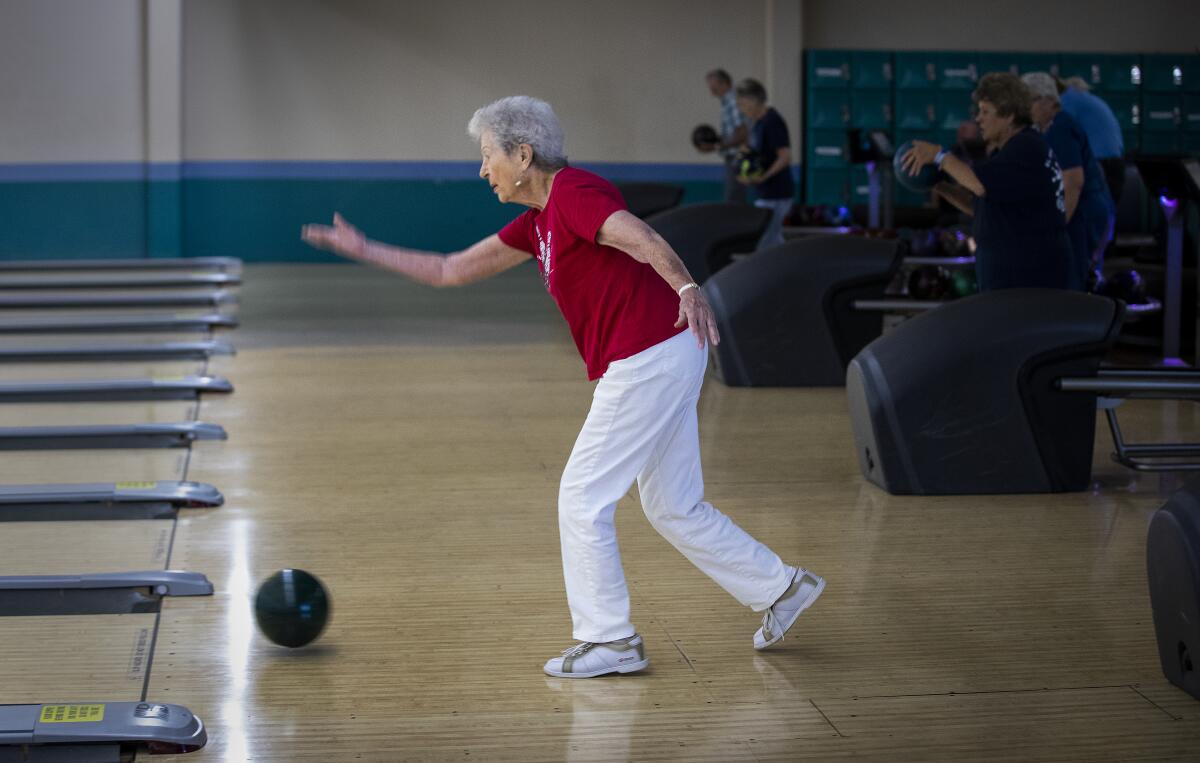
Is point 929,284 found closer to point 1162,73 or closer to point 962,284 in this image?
point 962,284

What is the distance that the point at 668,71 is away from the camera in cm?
1495

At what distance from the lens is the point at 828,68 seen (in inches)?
576

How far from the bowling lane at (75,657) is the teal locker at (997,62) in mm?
13078

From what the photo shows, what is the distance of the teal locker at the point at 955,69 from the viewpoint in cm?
1486

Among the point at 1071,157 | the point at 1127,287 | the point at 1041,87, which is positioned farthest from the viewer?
the point at 1127,287

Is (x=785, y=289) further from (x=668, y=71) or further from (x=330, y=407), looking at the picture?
(x=668, y=71)

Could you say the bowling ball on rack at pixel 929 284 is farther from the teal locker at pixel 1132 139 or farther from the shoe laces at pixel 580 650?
the teal locker at pixel 1132 139

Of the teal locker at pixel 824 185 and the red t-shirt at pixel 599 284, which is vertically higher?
the teal locker at pixel 824 185

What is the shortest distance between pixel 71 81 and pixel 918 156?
38.0 feet

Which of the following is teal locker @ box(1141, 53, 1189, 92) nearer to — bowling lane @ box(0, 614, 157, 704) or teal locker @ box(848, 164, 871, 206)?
teal locker @ box(848, 164, 871, 206)

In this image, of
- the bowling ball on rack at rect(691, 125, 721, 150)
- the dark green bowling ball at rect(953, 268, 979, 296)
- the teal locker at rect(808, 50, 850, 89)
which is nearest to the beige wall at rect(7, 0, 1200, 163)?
the teal locker at rect(808, 50, 850, 89)

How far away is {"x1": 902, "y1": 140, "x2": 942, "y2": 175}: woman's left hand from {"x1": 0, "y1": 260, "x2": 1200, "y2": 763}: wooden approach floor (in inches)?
47.4

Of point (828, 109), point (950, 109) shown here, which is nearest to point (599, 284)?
point (828, 109)

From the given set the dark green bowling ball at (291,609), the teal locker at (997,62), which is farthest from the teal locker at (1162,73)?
the dark green bowling ball at (291,609)
